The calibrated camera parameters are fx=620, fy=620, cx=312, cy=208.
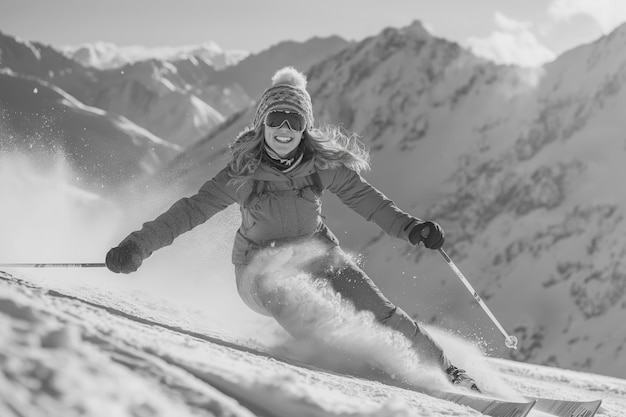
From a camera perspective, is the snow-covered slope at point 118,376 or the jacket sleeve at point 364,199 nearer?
the snow-covered slope at point 118,376

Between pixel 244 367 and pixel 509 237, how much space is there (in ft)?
74.0

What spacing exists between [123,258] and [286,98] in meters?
1.35

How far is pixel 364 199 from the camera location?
3.88 meters

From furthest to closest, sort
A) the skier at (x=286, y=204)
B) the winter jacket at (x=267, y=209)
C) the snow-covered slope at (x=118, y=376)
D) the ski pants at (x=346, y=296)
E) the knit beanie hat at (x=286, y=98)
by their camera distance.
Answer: the knit beanie hat at (x=286, y=98) < the winter jacket at (x=267, y=209) < the skier at (x=286, y=204) < the ski pants at (x=346, y=296) < the snow-covered slope at (x=118, y=376)

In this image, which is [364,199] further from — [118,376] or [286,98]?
[118,376]

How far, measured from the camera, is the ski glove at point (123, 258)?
3.04 m

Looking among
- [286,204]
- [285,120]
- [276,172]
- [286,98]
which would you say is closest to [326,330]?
[286,204]

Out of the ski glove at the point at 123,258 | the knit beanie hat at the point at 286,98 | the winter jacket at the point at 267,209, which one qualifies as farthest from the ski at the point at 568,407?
the ski glove at the point at 123,258

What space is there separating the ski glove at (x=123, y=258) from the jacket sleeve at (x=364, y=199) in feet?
4.00

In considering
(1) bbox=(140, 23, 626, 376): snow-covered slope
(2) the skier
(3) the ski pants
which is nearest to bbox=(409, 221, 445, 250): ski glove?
(2) the skier

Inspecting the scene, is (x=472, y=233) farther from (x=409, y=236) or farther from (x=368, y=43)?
(x=409, y=236)

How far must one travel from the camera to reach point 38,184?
8.44 meters

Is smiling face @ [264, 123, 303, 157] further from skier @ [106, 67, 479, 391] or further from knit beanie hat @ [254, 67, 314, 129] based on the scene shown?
knit beanie hat @ [254, 67, 314, 129]

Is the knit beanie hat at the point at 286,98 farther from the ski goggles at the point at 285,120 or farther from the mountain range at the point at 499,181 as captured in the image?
the mountain range at the point at 499,181
